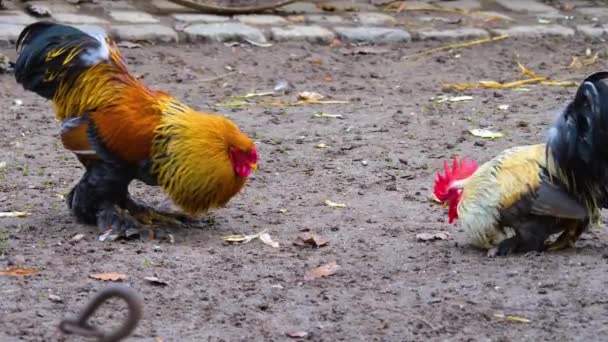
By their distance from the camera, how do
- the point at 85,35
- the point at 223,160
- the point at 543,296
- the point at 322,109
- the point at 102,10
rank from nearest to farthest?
1. the point at 543,296
2. the point at 223,160
3. the point at 85,35
4. the point at 322,109
5. the point at 102,10

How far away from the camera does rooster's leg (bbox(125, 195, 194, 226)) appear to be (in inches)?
212

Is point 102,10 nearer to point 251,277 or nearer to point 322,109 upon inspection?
point 322,109

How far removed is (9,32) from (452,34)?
3.85 meters

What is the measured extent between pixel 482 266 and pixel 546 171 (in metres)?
0.50

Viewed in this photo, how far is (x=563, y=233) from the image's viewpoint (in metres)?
4.84

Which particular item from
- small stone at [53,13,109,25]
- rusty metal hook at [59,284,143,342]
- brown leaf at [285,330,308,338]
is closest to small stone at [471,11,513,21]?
small stone at [53,13,109,25]

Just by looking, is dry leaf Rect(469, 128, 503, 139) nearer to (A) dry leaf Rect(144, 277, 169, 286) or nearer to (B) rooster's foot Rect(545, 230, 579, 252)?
(B) rooster's foot Rect(545, 230, 579, 252)

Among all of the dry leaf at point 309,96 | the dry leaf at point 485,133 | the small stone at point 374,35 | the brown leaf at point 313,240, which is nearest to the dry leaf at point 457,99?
the dry leaf at point 485,133

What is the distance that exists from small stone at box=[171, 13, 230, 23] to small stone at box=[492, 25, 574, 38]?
8.26 ft

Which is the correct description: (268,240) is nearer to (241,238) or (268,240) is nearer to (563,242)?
(241,238)

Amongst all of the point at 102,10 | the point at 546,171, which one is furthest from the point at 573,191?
the point at 102,10

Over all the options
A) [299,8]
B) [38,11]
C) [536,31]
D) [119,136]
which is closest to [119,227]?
[119,136]

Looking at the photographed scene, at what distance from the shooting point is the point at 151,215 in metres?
5.42

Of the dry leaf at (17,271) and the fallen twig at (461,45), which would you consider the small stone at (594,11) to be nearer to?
the fallen twig at (461,45)
